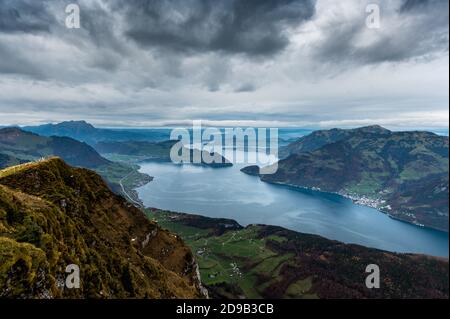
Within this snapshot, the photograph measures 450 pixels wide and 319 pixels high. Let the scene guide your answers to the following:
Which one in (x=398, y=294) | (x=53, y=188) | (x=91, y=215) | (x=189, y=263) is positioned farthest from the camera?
(x=398, y=294)

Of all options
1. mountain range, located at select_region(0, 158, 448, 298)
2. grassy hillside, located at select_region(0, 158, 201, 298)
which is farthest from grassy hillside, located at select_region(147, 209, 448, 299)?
grassy hillside, located at select_region(0, 158, 201, 298)

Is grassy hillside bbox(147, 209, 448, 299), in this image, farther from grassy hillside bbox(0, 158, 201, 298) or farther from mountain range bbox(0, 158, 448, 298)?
grassy hillside bbox(0, 158, 201, 298)

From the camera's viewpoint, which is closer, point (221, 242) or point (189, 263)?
point (189, 263)

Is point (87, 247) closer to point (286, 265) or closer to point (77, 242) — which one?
point (77, 242)
